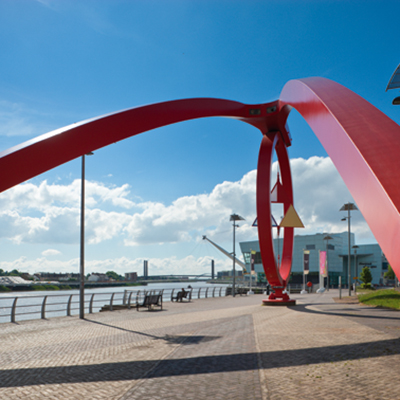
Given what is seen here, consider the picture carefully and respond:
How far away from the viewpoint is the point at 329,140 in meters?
10.9

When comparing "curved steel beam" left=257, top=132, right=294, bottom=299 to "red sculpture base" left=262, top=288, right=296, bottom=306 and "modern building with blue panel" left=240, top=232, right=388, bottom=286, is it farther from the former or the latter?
"modern building with blue panel" left=240, top=232, right=388, bottom=286

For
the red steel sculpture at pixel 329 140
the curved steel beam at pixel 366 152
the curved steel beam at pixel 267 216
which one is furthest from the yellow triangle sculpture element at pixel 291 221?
the curved steel beam at pixel 366 152

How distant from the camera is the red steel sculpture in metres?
7.61

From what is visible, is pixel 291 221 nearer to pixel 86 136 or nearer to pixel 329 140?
pixel 329 140

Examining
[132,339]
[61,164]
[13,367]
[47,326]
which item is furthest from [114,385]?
[47,326]

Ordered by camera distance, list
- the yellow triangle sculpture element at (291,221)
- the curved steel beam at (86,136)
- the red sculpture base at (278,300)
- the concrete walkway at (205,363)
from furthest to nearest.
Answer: the red sculpture base at (278,300)
the yellow triangle sculpture element at (291,221)
the curved steel beam at (86,136)
the concrete walkway at (205,363)

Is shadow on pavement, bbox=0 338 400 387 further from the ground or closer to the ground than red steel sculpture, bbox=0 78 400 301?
closer to the ground

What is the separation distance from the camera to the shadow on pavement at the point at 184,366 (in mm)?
6633

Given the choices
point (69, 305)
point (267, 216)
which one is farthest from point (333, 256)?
point (69, 305)

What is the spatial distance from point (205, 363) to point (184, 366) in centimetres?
40

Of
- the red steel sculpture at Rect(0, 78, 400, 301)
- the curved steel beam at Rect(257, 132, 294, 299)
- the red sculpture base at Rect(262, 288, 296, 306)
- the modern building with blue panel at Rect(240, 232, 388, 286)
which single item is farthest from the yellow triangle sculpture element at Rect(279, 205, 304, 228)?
the modern building with blue panel at Rect(240, 232, 388, 286)

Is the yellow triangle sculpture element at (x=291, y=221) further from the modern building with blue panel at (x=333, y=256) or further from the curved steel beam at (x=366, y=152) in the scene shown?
the modern building with blue panel at (x=333, y=256)

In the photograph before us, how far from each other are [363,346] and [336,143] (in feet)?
15.3

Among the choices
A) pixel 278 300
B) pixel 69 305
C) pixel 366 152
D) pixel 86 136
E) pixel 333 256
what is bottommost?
pixel 333 256
